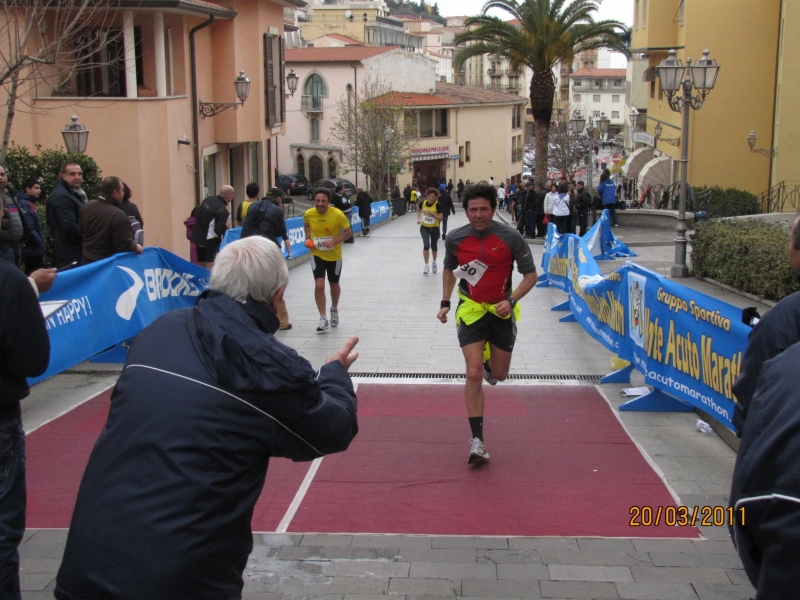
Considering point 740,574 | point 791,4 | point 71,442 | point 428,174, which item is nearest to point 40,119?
point 71,442

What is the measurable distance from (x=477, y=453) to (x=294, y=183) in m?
51.4

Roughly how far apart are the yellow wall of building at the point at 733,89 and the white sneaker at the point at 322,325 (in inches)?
829

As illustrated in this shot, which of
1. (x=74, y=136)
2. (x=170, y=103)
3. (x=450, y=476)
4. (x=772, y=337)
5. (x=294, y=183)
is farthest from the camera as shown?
(x=294, y=183)

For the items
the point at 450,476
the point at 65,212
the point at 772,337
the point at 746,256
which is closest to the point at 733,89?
the point at 746,256

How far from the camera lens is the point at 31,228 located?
959 centimetres

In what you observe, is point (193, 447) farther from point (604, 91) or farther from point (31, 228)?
point (604, 91)

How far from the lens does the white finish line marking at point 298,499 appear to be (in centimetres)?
516

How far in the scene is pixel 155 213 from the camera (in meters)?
21.2

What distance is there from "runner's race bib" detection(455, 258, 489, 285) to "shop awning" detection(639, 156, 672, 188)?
94.0ft

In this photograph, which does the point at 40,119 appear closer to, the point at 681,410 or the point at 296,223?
the point at 296,223

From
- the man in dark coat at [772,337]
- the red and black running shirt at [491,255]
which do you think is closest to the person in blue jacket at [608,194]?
the red and black running shirt at [491,255]

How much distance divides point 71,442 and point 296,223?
14133mm

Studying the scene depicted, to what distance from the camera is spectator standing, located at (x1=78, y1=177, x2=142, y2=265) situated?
905 centimetres

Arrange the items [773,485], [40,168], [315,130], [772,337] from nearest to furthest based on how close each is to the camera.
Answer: [773,485] → [772,337] → [40,168] → [315,130]
